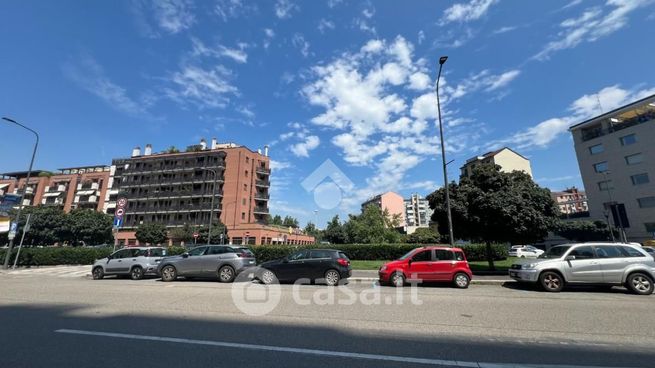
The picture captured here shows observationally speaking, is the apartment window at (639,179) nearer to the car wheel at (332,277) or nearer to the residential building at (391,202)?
the car wheel at (332,277)

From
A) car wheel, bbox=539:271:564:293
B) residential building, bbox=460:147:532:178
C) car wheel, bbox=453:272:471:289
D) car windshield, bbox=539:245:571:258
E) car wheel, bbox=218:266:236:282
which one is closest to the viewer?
car wheel, bbox=539:271:564:293

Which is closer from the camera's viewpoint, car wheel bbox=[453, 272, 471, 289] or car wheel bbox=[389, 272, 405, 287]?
car wheel bbox=[453, 272, 471, 289]

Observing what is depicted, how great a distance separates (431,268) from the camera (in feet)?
39.3

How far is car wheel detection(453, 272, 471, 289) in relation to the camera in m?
11.7

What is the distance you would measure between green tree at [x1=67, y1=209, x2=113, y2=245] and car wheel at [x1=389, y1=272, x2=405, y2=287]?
49.7 meters

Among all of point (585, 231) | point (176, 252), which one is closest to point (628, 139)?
point (585, 231)

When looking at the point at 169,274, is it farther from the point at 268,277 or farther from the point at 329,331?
the point at 329,331

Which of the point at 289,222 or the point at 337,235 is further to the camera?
the point at 289,222

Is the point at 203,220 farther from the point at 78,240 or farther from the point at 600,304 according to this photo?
the point at 600,304

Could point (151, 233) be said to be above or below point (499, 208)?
above

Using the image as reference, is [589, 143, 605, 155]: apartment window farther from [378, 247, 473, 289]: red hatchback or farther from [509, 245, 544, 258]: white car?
[378, 247, 473, 289]: red hatchback

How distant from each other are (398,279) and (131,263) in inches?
519

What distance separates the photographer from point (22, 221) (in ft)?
112

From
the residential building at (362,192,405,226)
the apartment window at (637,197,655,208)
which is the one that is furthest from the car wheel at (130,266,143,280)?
the residential building at (362,192,405,226)
